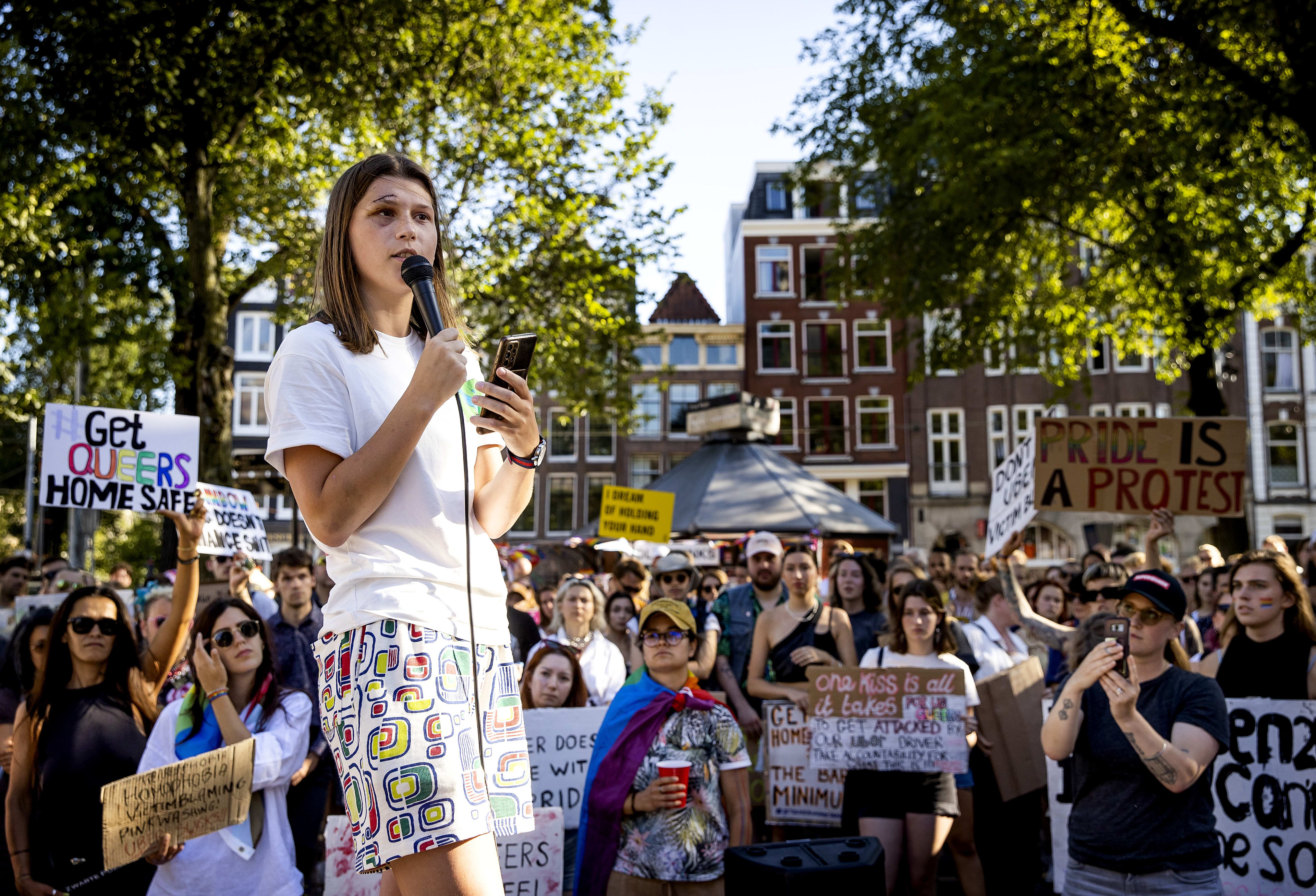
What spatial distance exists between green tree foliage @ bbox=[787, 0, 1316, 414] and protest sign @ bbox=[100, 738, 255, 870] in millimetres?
12645

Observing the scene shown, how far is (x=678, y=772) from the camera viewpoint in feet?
16.2

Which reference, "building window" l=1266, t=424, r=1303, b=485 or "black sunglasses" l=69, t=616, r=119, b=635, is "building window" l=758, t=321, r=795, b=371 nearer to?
"building window" l=1266, t=424, r=1303, b=485

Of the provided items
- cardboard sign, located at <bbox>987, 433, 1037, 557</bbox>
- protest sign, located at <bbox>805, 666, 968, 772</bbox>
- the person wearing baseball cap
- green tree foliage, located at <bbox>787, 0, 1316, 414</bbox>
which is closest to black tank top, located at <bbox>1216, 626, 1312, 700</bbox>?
protest sign, located at <bbox>805, 666, 968, 772</bbox>

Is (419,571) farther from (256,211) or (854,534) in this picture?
(854,534)

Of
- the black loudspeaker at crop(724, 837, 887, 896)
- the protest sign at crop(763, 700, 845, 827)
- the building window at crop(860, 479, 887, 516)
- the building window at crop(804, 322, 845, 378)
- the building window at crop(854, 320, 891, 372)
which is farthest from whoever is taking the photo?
the building window at crop(804, 322, 845, 378)

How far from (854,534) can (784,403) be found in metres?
21.7

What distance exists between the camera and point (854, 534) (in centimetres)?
2152

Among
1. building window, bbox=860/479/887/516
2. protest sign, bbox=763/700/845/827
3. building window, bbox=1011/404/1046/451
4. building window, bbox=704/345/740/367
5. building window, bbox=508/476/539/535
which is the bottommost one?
protest sign, bbox=763/700/845/827

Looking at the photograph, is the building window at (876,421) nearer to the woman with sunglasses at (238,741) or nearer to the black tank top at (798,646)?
the black tank top at (798,646)

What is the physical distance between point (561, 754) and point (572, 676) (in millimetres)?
529

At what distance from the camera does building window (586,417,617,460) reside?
4394 centimetres

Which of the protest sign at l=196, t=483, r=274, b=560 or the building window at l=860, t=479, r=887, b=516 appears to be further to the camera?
the building window at l=860, t=479, r=887, b=516

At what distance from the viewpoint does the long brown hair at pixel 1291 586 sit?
17.7 ft

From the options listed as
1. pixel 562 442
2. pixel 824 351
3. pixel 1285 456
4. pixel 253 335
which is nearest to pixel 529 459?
pixel 824 351
